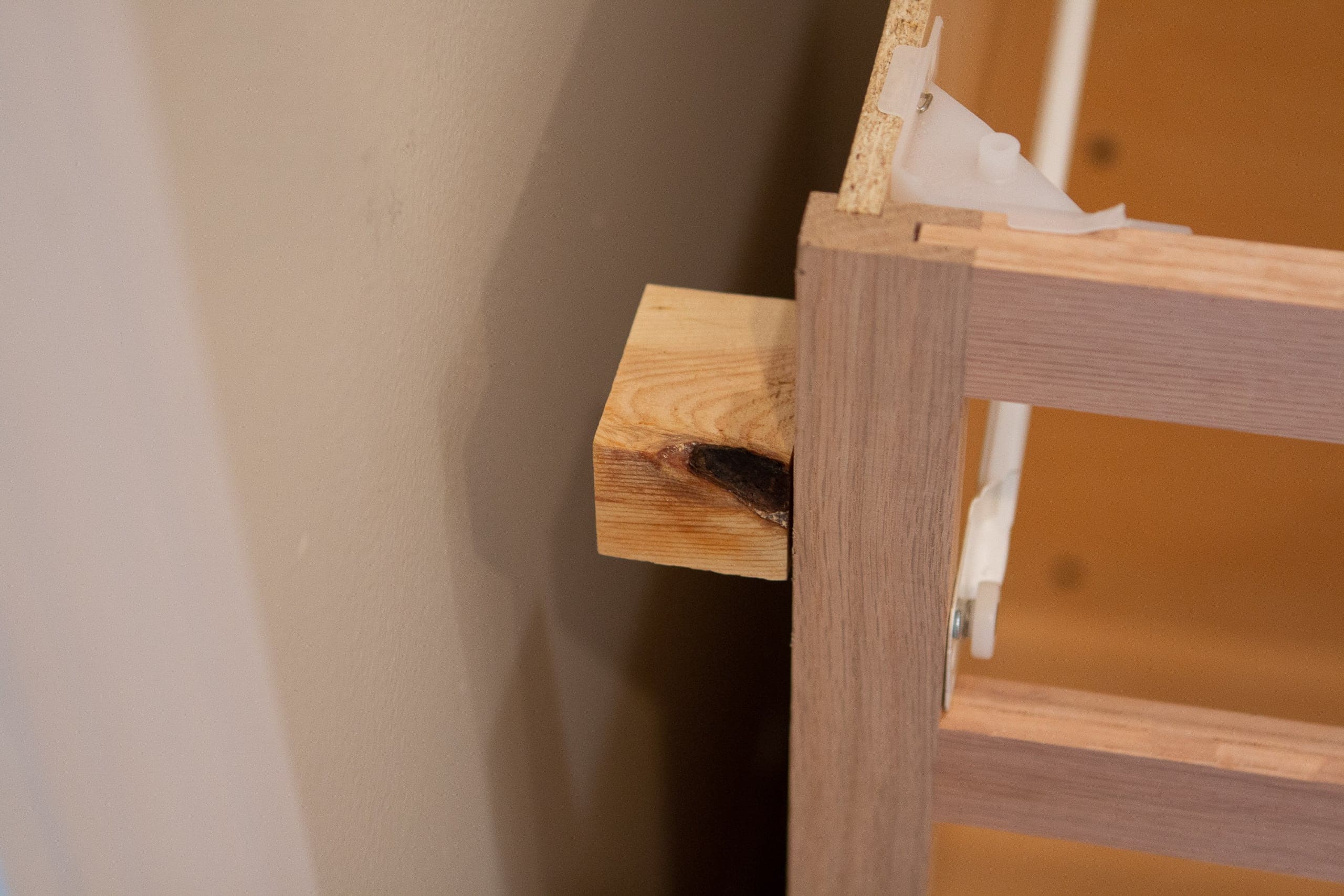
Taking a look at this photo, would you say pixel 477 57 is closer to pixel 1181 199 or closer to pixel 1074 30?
pixel 1074 30

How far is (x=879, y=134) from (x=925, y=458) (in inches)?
5.1

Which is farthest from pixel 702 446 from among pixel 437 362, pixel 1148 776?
pixel 1148 776

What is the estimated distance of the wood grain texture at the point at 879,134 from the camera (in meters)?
0.43

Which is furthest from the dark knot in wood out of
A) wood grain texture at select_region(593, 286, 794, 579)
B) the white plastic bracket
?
the white plastic bracket

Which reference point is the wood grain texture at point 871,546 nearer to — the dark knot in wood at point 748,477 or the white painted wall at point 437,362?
the dark knot in wood at point 748,477

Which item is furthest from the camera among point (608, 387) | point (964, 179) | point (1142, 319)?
point (608, 387)

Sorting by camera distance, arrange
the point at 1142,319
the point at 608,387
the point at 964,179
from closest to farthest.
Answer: the point at 1142,319 < the point at 964,179 < the point at 608,387

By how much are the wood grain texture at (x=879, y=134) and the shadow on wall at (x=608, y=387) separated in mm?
211

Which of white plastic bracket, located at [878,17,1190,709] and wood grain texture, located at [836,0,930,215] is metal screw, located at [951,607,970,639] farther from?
wood grain texture, located at [836,0,930,215]

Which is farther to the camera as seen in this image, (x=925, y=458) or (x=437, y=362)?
(x=437, y=362)

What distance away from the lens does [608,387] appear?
864 millimetres

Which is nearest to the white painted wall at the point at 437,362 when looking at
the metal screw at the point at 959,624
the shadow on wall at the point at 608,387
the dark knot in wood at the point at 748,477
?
the shadow on wall at the point at 608,387

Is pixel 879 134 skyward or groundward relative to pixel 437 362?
skyward

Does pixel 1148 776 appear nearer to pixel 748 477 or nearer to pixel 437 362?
pixel 748 477
